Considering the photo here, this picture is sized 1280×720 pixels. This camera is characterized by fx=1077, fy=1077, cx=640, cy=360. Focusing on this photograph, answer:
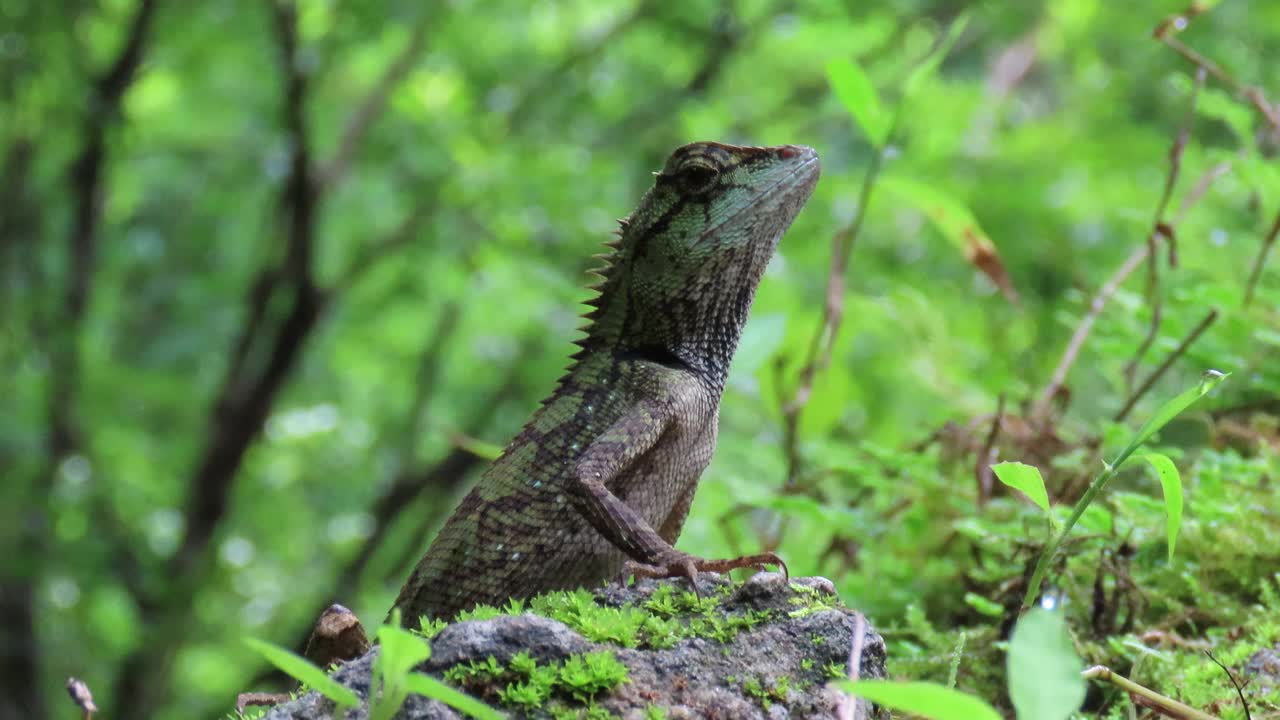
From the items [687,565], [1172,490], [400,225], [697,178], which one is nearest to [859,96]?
[697,178]

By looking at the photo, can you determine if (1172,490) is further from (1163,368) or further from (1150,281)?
(1150,281)

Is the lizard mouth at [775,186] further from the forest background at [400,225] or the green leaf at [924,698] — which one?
the green leaf at [924,698]

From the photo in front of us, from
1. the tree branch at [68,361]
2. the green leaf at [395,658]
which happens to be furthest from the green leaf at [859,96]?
the tree branch at [68,361]

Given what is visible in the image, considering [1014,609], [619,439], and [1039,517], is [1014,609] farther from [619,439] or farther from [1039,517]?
[619,439]

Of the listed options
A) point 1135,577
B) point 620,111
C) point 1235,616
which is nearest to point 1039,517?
point 1135,577

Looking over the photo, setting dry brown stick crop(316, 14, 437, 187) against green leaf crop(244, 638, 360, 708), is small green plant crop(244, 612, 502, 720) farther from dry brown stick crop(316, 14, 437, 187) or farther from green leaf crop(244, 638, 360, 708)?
dry brown stick crop(316, 14, 437, 187)

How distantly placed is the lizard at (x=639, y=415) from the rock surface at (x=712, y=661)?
261 millimetres

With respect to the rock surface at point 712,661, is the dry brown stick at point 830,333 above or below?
above

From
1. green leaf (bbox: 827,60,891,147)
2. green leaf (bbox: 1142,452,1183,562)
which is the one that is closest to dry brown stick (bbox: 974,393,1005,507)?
green leaf (bbox: 827,60,891,147)

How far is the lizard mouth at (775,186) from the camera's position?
3992 mm

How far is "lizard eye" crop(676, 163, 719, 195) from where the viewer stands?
13.2 feet

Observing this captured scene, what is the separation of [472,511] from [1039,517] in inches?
79.4

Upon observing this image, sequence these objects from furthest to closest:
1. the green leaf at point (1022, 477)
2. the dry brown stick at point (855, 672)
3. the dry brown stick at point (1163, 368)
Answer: the dry brown stick at point (1163, 368) < the green leaf at point (1022, 477) < the dry brown stick at point (855, 672)

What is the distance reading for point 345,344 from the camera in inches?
527
